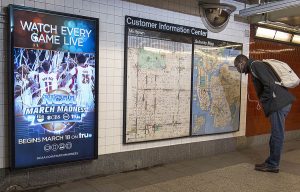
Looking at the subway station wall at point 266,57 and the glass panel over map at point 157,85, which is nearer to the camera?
the glass panel over map at point 157,85

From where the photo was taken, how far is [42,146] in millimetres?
4121

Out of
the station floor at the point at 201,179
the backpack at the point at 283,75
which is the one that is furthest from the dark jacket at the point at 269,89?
the station floor at the point at 201,179

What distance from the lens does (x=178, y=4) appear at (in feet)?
18.0

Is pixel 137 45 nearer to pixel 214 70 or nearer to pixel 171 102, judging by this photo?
pixel 171 102

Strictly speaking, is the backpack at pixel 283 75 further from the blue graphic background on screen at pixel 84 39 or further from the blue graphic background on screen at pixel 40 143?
the blue graphic background on screen at pixel 40 143

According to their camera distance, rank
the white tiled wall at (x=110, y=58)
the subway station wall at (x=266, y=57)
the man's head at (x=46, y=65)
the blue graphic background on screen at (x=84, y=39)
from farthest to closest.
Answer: the subway station wall at (x=266, y=57) → the white tiled wall at (x=110, y=58) → the blue graphic background on screen at (x=84, y=39) → the man's head at (x=46, y=65)

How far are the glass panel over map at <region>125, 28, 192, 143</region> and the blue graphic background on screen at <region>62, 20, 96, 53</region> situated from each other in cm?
61

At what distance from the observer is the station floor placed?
169 inches

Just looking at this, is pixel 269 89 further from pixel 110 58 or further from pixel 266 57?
pixel 110 58

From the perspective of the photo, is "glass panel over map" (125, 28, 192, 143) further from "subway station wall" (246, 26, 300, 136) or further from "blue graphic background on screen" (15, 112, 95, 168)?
"subway station wall" (246, 26, 300, 136)

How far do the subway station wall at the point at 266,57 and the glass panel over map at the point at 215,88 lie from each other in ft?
1.65

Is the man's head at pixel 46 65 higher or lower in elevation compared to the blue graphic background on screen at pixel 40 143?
higher

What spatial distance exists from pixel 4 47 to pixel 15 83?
1.47ft

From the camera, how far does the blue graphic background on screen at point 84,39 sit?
4258 mm
